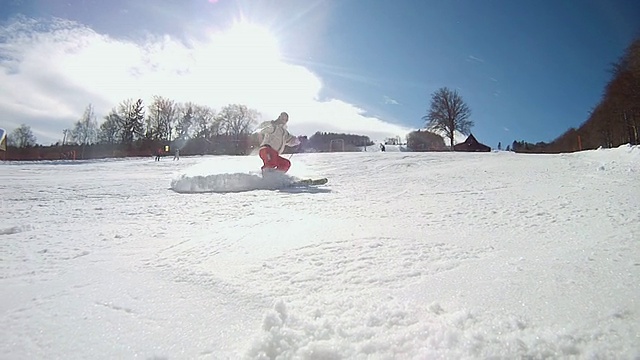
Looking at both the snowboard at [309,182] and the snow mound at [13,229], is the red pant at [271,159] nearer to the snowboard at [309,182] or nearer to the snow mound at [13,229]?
the snowboard at [309,182]

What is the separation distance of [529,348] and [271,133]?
10.5 m

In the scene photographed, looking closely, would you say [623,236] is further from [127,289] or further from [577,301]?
[127,289]

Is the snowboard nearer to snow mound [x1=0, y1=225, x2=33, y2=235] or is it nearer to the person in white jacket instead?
the person in white jacket

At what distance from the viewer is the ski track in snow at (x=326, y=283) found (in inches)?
72.4

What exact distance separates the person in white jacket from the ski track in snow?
5.26 metres

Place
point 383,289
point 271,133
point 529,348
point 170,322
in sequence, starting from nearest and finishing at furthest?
point 529,348 < point 170,322 < point 383,289 < point 271,133

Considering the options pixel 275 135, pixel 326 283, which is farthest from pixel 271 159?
pixel 326 283

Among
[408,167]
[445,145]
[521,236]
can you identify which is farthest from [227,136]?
[521,236]

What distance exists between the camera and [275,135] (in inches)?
452

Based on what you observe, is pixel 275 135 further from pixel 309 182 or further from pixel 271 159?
pixel 309 182

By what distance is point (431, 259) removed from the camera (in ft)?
10.3

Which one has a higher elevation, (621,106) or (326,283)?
(621,106)

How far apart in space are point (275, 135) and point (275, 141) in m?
0.23

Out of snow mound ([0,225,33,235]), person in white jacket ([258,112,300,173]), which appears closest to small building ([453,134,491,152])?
person in white jacket ([258,112,300,173])
